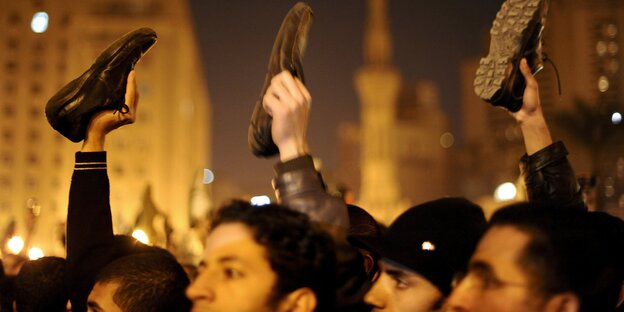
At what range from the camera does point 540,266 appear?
9.16 ft

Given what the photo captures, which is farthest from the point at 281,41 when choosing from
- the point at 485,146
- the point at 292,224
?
the point at 485,146

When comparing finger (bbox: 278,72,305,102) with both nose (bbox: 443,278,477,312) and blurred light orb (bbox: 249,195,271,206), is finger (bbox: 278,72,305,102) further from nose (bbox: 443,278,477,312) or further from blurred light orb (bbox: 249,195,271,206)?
nose (bbox: 443,278,477,312)

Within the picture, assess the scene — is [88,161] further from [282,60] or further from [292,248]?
[292,248]

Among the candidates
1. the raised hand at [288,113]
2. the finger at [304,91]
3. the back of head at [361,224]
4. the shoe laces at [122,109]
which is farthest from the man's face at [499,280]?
the shoe laces at [122,109]

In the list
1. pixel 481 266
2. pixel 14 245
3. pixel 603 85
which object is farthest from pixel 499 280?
pixel 603 85

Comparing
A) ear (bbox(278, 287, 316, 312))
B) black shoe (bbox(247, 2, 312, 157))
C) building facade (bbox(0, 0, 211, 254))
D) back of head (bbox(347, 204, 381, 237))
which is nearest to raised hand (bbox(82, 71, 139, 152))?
black shoe (bbox(247, 2, 312, 157))

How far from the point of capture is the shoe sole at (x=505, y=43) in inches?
147

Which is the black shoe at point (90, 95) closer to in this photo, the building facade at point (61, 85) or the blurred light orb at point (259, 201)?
the blurred light orb at point (259, 201)

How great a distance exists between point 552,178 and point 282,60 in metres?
1.23

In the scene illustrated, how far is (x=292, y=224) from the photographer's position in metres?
2.81

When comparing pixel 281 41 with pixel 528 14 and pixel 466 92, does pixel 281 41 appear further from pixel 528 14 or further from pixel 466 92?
pixel 466 92

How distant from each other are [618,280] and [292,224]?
1166 mm

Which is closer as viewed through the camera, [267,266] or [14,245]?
[267,266]

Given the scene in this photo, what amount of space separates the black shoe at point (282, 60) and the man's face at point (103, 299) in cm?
80
